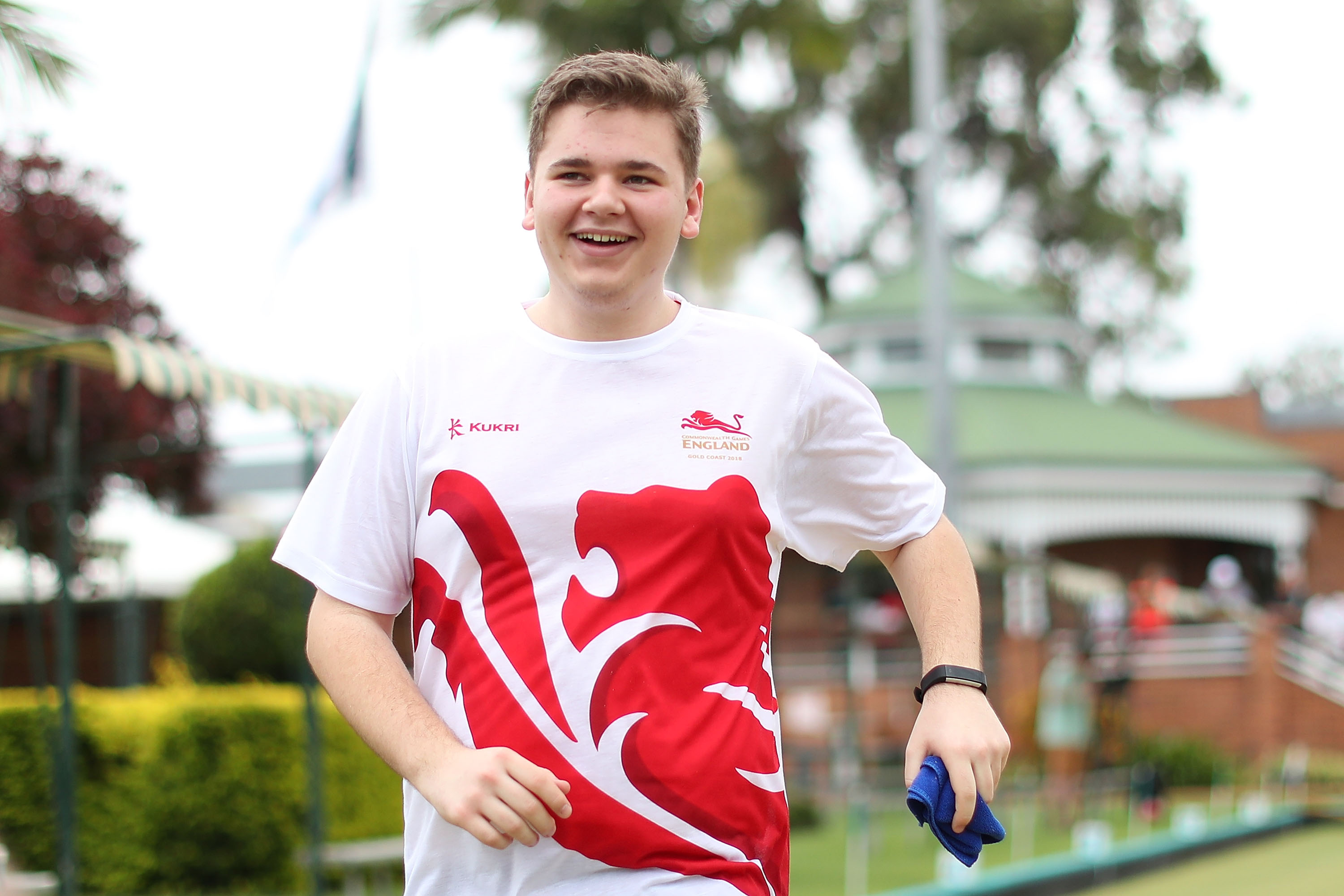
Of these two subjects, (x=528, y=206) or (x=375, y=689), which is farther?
(x=528, y=206)

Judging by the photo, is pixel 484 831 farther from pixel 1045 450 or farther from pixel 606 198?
pixel 1045 450

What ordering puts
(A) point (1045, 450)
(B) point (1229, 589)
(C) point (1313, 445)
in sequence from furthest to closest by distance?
(C) point (1313, 445) → (B) point (1229, 589) → (A) point (1045, 450)

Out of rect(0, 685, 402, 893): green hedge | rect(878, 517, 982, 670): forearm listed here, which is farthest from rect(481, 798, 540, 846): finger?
rect(0, 685, 402, 893): green hedge

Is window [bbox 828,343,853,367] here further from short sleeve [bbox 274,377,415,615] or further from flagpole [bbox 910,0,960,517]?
short sleeve [bbox 274,377,415,615]

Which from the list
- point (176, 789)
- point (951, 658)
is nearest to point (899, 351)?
point (176, 789)

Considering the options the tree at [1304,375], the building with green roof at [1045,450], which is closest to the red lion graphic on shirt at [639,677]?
the building with green roof at [1045,450]

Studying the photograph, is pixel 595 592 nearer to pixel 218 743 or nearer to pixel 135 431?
pixel 218 743

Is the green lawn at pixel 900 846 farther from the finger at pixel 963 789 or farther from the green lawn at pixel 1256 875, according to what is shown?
the finger at pixel 963 789

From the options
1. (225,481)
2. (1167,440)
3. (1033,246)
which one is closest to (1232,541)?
(1167,440)

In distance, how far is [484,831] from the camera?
1.76 metres

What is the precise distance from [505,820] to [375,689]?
0.29 meters

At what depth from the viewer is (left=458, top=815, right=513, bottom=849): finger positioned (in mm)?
1756

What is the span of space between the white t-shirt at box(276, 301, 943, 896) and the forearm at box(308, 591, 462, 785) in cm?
4

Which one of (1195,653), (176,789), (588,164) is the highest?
(588,164)
